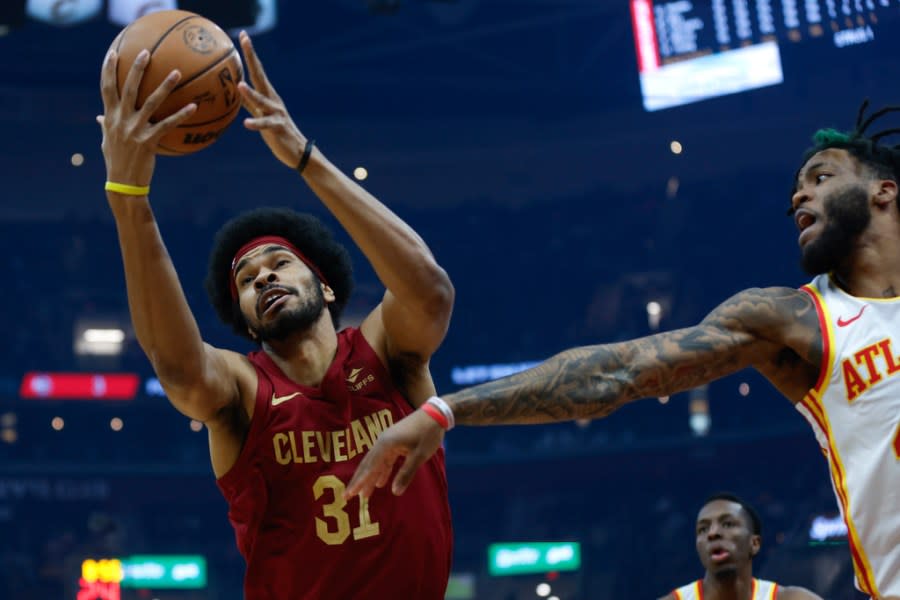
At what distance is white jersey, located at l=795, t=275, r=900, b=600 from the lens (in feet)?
9.05

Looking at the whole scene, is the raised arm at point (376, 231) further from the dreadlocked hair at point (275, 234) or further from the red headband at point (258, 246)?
the dreadlocked hair at point (275, 234)

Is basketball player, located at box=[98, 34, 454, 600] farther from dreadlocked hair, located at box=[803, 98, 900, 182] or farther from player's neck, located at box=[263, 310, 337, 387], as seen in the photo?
dreadlocked hair, located at box=[803, 98, 900, 182]

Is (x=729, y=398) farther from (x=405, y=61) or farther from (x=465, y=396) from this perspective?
(x=465, y=396)

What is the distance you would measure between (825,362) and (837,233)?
0.39 metres

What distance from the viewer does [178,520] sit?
19.3 metres

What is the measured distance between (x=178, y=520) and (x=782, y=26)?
492 inches

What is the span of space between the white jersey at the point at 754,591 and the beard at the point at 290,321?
12.7 feet

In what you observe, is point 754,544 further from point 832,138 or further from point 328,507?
point 328,507

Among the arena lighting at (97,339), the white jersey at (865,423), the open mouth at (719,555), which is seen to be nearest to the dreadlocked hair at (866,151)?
the white jersey at (865,423)

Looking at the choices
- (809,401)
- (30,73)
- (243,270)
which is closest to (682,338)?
(809,401)

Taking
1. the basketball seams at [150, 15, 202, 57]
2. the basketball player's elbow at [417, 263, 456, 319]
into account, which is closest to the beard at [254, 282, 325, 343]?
the basketball player's elbow at [417, 263, 456, 319]

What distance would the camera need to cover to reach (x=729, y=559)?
21.5 feet

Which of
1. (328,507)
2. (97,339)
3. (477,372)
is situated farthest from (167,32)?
(97,339)

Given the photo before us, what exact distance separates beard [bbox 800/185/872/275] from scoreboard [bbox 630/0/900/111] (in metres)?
13.3
